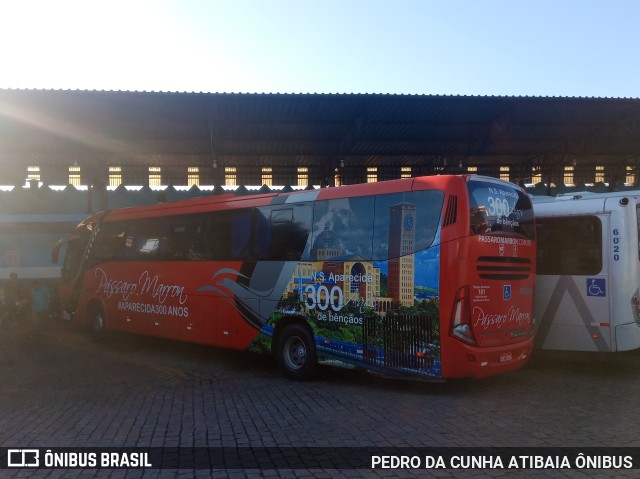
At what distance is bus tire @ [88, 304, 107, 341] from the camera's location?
14.4m

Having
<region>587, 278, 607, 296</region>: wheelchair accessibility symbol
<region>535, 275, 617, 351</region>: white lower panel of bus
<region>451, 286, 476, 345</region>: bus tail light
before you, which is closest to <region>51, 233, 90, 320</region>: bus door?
<region>451, 286, 476, 345</region>: bus tail light

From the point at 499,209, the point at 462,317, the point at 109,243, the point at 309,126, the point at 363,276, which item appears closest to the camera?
the point at 462,317

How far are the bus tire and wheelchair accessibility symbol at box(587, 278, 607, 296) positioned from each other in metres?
10.9

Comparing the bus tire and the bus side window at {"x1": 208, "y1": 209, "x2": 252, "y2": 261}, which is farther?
the bus tire

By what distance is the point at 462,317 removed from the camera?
25.2ft

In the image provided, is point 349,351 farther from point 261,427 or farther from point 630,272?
point 630,272

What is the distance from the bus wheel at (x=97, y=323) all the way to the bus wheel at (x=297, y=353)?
21.7 ft

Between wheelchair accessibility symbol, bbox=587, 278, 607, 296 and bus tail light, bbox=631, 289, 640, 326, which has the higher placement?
wheelchair accessibility symbol, bbox=587, 278, 607, 296

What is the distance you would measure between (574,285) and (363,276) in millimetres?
3851

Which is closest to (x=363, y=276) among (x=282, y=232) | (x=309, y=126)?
(x=282, y=232)

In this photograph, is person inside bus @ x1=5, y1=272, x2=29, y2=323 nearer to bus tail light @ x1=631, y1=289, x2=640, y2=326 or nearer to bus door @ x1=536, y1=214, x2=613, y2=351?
bus door @ x1=536, y1=214, x2=613, y2=351

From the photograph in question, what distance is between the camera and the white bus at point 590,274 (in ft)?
30.6

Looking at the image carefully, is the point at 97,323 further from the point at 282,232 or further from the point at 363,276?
the point at 363,276

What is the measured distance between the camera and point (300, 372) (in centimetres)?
→ 941
